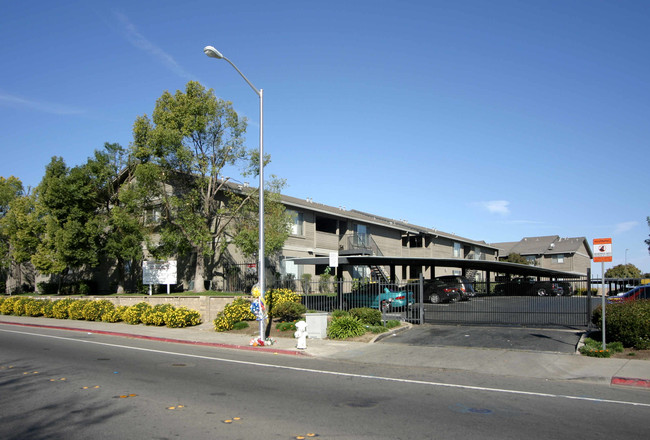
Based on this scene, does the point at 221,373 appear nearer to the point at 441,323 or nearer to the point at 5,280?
the point at 441,323

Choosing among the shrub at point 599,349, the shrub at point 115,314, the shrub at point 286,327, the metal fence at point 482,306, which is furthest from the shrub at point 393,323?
the shrub at point 115,314

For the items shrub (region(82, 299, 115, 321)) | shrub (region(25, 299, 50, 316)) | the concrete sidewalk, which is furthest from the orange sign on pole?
shrub (region(25, 299, 50, 316))

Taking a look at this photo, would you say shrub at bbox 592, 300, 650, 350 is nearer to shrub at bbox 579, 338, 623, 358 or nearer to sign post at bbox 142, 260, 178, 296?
shrub at bbox 579, 338, 623, 358

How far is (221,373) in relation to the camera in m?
11.0

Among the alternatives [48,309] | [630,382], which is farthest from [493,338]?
[48,309]

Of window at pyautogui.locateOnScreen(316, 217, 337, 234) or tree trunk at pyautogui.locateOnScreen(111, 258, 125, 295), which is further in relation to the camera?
window at pyautogui.locateOnScreen(316, 217, 337, 234)

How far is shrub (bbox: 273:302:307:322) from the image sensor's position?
63.5 feet

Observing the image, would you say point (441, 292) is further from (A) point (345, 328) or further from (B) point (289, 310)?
(A) point (345, 328)

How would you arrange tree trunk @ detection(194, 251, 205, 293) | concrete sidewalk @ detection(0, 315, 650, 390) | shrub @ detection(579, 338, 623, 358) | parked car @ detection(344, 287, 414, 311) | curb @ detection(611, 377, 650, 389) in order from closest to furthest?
curb @ detection(611, 377, 650, 389) → concrete sidewalk @ detection(0, 315, 650, 390) → shrub @ detection(579, 338, 623, 358) → parked car @ detection(344, 287, 414, 311) → tree trunk @ detection(194, 251, 205, 293)

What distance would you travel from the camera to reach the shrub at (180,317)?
20.9 m

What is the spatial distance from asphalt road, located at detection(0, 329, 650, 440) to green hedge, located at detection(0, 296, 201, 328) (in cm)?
834

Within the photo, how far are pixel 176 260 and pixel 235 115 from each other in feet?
30.7

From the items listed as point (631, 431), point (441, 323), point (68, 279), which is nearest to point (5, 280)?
point (68, 279)

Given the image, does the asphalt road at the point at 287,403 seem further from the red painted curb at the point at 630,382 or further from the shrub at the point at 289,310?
the shrub at the point at 289,310
